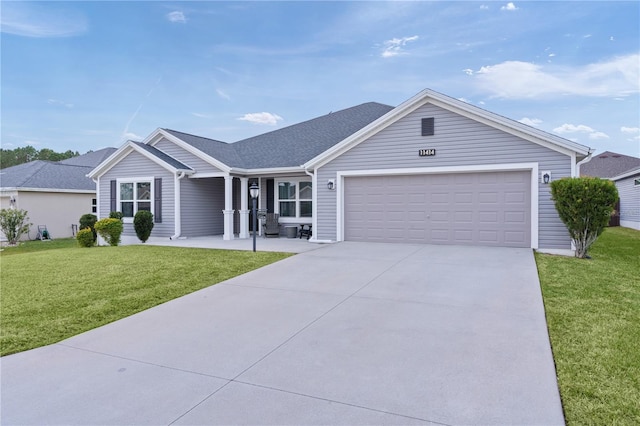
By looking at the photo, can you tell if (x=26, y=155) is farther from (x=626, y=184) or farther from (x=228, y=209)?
(x=626, y=184)

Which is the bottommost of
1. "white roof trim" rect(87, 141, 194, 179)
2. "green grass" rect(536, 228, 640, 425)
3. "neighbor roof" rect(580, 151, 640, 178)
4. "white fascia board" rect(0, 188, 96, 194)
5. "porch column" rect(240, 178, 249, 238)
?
"green grass" rect(536, 228, 640, 425)

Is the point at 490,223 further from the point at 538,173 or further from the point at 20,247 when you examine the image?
the point at 20,247

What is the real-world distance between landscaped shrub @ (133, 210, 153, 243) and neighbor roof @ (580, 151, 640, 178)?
30567mm

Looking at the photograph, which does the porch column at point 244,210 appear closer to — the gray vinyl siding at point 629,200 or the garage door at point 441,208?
the garage door at point 441,208

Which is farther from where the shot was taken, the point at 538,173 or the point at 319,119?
the point at 319,119

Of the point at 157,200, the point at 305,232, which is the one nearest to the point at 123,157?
the point at 157,200

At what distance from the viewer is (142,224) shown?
13422mm

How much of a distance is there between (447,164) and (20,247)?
18.2 meters

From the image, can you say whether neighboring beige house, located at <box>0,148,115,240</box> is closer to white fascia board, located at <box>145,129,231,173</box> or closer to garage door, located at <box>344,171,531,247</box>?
white fascia board, located at <box>145,129,231,173</box>

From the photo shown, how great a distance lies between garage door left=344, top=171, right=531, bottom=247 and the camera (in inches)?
396

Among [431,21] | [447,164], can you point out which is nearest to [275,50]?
[431,21]

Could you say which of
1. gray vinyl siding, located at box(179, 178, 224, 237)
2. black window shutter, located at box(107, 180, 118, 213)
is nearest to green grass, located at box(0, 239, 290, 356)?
gray vinyl siding, located at box(179, 178, 224, 237)

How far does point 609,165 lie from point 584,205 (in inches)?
1089

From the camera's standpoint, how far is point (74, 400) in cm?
291
